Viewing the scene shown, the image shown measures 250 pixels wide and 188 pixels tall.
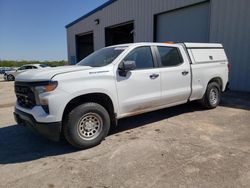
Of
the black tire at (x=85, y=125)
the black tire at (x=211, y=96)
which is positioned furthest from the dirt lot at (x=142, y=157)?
the black tire at (x=211, y=96)

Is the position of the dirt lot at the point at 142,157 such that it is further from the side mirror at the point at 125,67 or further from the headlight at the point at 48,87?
the side mirror at the point at 125,67

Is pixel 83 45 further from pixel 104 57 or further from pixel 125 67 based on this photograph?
pixel 125 67

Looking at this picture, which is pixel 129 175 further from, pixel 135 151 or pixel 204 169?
pixel 204 169

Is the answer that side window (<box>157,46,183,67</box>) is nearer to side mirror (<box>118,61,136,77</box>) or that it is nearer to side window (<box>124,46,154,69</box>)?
side window (<box>124,46,154,69</box>)

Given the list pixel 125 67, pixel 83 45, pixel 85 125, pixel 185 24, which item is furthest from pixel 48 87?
pixel 83 45

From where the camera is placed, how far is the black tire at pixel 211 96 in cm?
618

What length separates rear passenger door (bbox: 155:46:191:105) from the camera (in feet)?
16.4

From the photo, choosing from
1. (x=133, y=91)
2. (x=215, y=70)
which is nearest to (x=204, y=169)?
(x=133, y=91)

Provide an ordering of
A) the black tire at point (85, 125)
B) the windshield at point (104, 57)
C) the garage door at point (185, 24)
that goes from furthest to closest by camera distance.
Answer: the garage door at point (185, 24), the windshield at point (104, 57), the black tire at point (85, 125)

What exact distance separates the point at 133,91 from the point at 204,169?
6.53ft

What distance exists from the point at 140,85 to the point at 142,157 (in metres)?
1.56

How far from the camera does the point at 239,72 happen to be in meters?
9.38

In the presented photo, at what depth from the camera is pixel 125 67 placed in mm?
4121

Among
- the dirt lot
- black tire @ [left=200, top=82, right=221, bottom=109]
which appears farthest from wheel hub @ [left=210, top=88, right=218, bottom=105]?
the dirt lot
